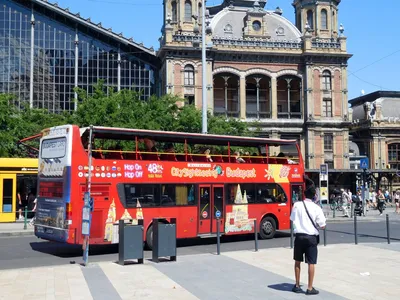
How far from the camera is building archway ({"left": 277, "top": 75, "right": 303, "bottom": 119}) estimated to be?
177 feet

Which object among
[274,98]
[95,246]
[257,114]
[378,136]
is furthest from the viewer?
[378,136]

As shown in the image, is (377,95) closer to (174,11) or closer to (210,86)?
(210,86)

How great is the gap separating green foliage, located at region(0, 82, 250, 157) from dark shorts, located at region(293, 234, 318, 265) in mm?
25614

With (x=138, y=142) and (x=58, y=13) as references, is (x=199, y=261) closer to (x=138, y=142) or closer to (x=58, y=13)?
(x=138, y=142)

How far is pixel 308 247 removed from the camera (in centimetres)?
947

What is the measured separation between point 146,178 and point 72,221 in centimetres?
287

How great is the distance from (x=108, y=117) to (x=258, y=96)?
2265 centimetres

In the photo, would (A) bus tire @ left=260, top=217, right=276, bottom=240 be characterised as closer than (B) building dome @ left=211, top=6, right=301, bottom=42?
Yes

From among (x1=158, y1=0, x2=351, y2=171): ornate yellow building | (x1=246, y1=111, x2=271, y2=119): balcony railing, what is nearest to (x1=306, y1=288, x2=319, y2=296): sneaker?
(x1=158, y1=0, x2=351, y2=171): ornate yellow building

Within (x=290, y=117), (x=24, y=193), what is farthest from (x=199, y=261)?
(x=290, y=117)

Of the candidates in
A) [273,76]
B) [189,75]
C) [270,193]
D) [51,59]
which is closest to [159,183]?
[270,193]

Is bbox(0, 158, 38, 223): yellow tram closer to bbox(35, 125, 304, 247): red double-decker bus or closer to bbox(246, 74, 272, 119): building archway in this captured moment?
bbox(35, 125, 304, 247): red double-decker bus

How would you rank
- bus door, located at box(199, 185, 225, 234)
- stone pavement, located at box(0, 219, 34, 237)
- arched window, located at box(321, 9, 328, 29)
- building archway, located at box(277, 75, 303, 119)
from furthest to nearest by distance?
arched window, located at box(321, 9, 328, 29), building archway, located at box(277, 75, 303, 119), stone pavement, located at box(0, 219, 34, 237), bus door, located at box(199, 185, 225, 234)

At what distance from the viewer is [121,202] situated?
16.0 metres
